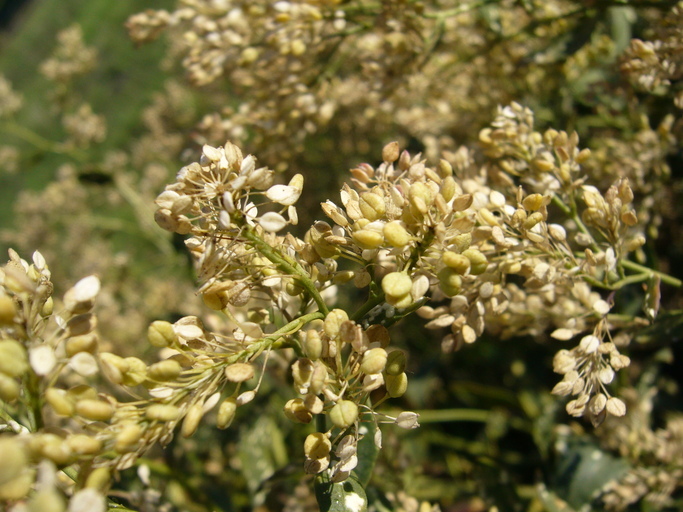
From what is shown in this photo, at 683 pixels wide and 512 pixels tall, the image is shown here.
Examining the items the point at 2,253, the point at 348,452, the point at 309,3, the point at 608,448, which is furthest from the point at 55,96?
the point at 608,448

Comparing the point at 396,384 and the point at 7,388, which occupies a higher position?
the point at 7,388

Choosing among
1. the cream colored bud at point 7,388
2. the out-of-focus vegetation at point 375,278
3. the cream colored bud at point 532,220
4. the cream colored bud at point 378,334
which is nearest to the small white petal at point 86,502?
the out-of-focus vegetation at point 375,278

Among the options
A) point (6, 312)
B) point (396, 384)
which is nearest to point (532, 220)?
point (396, 384)

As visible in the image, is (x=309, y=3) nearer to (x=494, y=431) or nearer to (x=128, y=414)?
(x=128, y=414)

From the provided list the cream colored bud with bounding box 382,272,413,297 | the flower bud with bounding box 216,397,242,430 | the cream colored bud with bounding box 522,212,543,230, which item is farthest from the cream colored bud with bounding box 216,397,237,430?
the cream colored bud with bounding box 522,212,543,230

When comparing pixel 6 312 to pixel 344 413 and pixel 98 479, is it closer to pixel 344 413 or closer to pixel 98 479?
pixel 98 479

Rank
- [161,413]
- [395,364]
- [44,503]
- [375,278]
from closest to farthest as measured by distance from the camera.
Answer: [44,503]
[161,413]
[395,364]
[375,278]

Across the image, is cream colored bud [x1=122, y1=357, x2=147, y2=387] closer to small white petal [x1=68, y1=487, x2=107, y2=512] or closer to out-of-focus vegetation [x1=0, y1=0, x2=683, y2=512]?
out-of-focus vegetation [x1=0, y1=0, x2=683, y2=512]
